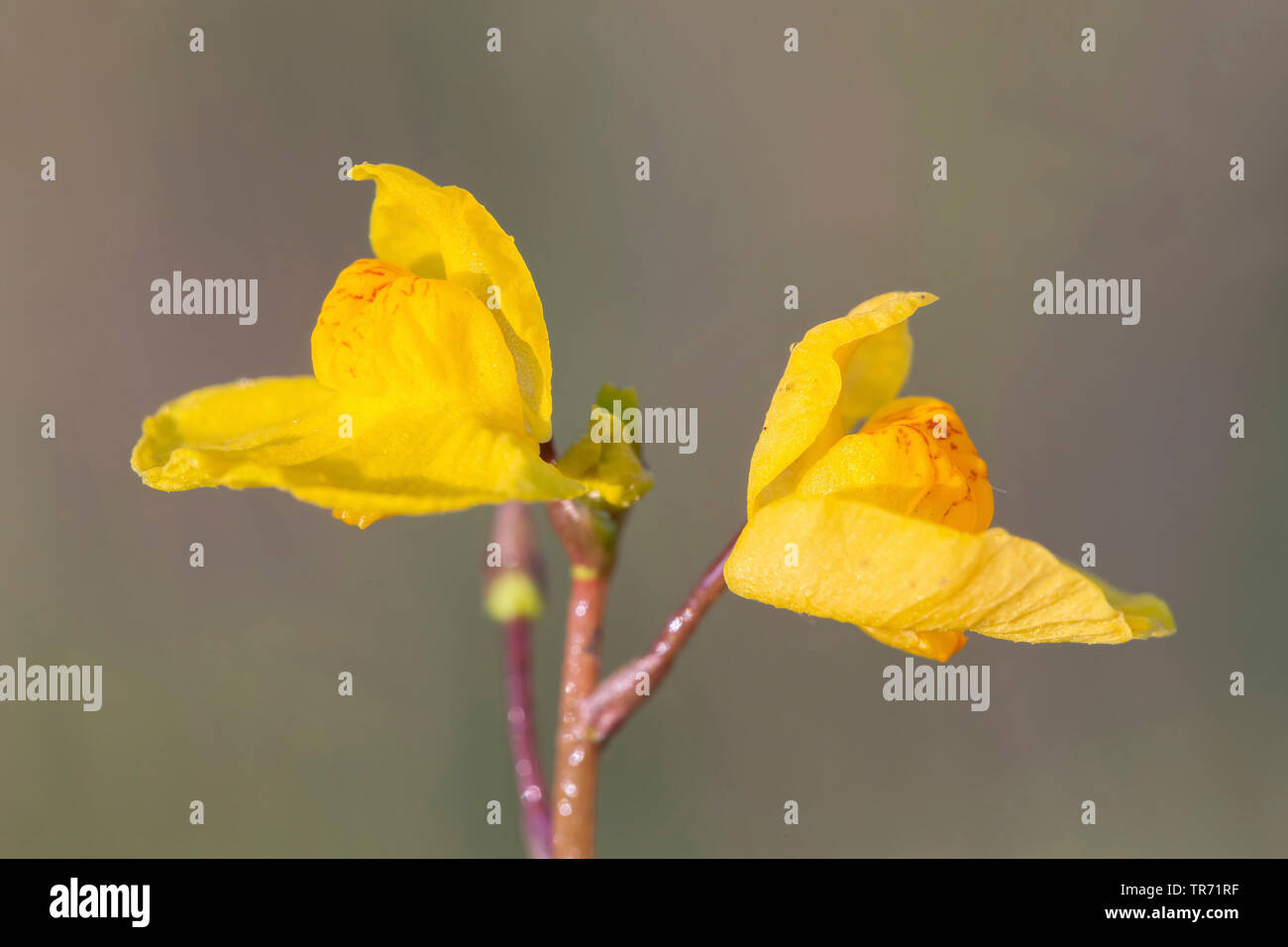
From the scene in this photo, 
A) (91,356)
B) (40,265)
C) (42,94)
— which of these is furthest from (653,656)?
(42,94)

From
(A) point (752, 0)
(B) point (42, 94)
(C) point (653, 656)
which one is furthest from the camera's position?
(A) point (752, 0)

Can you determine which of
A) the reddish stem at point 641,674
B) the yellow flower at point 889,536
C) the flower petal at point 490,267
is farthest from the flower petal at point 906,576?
the flower petal at point 490,267

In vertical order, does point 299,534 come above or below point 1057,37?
below

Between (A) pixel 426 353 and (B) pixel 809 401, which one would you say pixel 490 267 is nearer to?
(A) pixel 426 353

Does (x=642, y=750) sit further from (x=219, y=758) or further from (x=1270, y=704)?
(x=1270, y=704)

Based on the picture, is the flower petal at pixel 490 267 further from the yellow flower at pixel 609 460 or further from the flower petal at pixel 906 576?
the flower petal at pixel 906 576

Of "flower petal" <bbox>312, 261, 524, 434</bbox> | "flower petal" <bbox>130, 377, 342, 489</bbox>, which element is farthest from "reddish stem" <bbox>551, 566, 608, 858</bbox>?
"flower petal" <bbox>130, 377, 342, 489</bbox>
